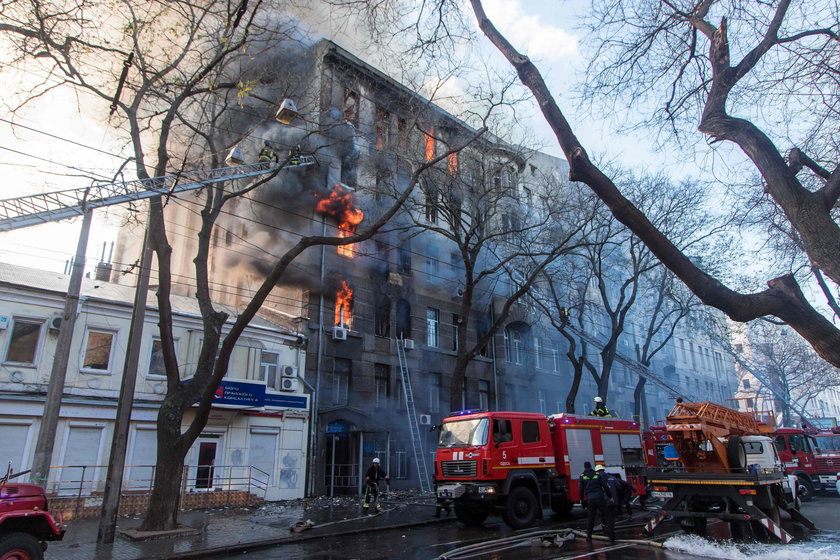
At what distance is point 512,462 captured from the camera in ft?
43.7

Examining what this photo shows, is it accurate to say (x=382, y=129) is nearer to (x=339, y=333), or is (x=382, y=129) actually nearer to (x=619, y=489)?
(x=339, y=333)

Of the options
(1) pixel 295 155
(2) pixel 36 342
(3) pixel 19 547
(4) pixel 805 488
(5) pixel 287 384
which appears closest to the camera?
(3) pixel 19 547

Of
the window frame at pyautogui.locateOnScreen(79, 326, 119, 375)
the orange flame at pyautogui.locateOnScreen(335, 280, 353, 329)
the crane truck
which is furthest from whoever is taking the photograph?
the orange flame at pyautogui.locateOnScreen(335, 280, 353, 329)

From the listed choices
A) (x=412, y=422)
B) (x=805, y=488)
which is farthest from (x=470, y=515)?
(x=805, y=488)

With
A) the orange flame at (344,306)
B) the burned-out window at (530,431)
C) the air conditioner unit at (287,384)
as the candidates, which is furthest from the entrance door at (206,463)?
the burned-out window at (530,431)

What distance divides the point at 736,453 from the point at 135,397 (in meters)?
17.2

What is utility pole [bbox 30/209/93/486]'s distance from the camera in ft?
32.8

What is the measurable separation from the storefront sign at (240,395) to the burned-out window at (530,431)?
9.61 m

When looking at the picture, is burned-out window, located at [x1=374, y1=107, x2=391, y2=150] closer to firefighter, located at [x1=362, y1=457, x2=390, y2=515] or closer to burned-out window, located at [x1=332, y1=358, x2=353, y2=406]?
burned-out window, located at [x1=332, y1=358, x2=353, y2=406]

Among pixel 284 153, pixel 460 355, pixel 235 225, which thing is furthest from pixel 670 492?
pixel 235 225

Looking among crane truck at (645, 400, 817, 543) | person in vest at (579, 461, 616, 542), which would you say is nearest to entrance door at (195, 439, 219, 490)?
person in vest at (579, 461, 616, 542)

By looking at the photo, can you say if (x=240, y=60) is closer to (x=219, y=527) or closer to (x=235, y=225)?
(x=235, y=225)

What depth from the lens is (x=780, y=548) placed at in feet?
31.3

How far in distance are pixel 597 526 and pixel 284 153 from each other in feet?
55.7
